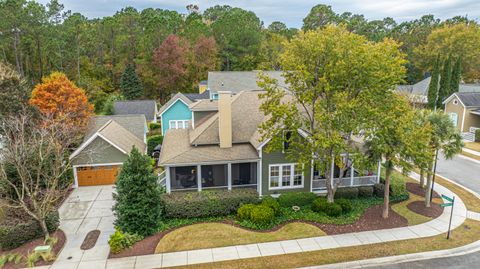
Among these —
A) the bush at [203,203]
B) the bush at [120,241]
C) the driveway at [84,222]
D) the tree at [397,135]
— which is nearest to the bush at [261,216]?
the bush at [203,203]

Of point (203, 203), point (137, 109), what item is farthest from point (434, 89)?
point (137, 109)

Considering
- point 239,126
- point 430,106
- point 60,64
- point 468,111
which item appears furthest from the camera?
point 60,64

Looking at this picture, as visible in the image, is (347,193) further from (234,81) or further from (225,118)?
(234,81)

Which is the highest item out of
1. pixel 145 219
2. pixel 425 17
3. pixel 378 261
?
pixel 425 17

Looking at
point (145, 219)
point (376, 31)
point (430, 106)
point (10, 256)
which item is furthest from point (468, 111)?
point (376, 31)

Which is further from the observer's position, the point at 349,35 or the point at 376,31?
the point at 376,31

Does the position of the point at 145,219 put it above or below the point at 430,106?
A: below

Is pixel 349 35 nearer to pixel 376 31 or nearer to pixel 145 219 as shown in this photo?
pixel 145 219
